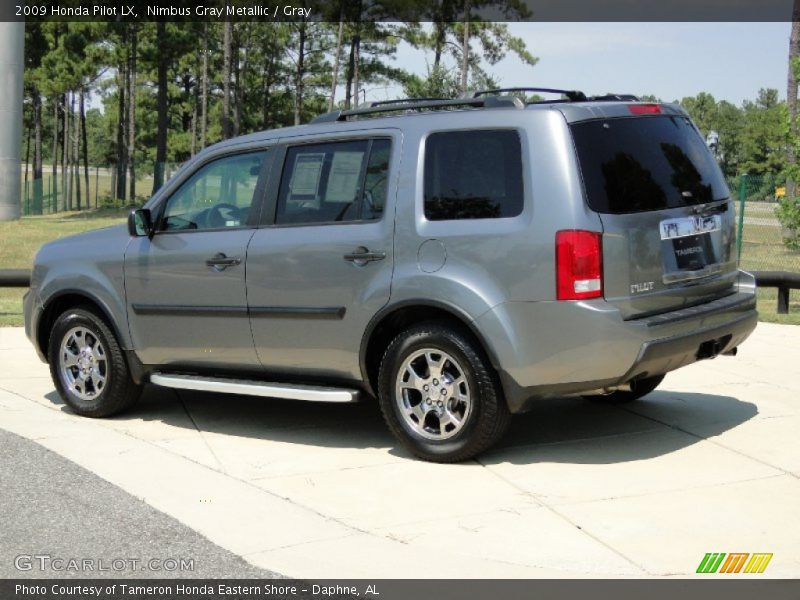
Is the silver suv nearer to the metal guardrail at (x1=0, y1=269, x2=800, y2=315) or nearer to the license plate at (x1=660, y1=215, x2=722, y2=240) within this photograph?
the license plate at (x1=660, y1=215, x2=722, y2=240)

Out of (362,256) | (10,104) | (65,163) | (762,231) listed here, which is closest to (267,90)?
(65,163)

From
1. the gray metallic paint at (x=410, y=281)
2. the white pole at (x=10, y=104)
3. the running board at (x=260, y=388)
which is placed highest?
the white pole at (x=10, y=104)

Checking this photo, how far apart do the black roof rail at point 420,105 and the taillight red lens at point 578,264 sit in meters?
0.85

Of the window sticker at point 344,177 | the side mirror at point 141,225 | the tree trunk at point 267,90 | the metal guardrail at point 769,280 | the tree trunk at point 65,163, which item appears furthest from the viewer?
the tree trunk at point 267,90

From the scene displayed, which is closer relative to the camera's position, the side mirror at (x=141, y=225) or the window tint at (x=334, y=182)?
the window tint at (x=334, y=182)

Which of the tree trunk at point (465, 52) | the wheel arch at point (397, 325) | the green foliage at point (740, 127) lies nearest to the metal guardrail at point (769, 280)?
the wheel arch at point (397, 325)

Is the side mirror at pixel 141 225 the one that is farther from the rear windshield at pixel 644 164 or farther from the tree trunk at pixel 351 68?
the tree trunk at pixel 351 68

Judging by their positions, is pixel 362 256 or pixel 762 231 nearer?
pixel 362 256

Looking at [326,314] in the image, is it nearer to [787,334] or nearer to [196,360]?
[196,360]

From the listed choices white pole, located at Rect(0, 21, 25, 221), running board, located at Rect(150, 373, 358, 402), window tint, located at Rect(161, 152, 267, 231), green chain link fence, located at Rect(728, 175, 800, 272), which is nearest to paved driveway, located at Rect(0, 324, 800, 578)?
running board, located at Rect(150, 373, 358, 402)

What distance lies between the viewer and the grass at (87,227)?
14.3 m

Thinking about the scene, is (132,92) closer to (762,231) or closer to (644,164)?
(762,231)

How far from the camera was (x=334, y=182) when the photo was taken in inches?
275

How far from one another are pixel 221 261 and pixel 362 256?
3.56 feet
